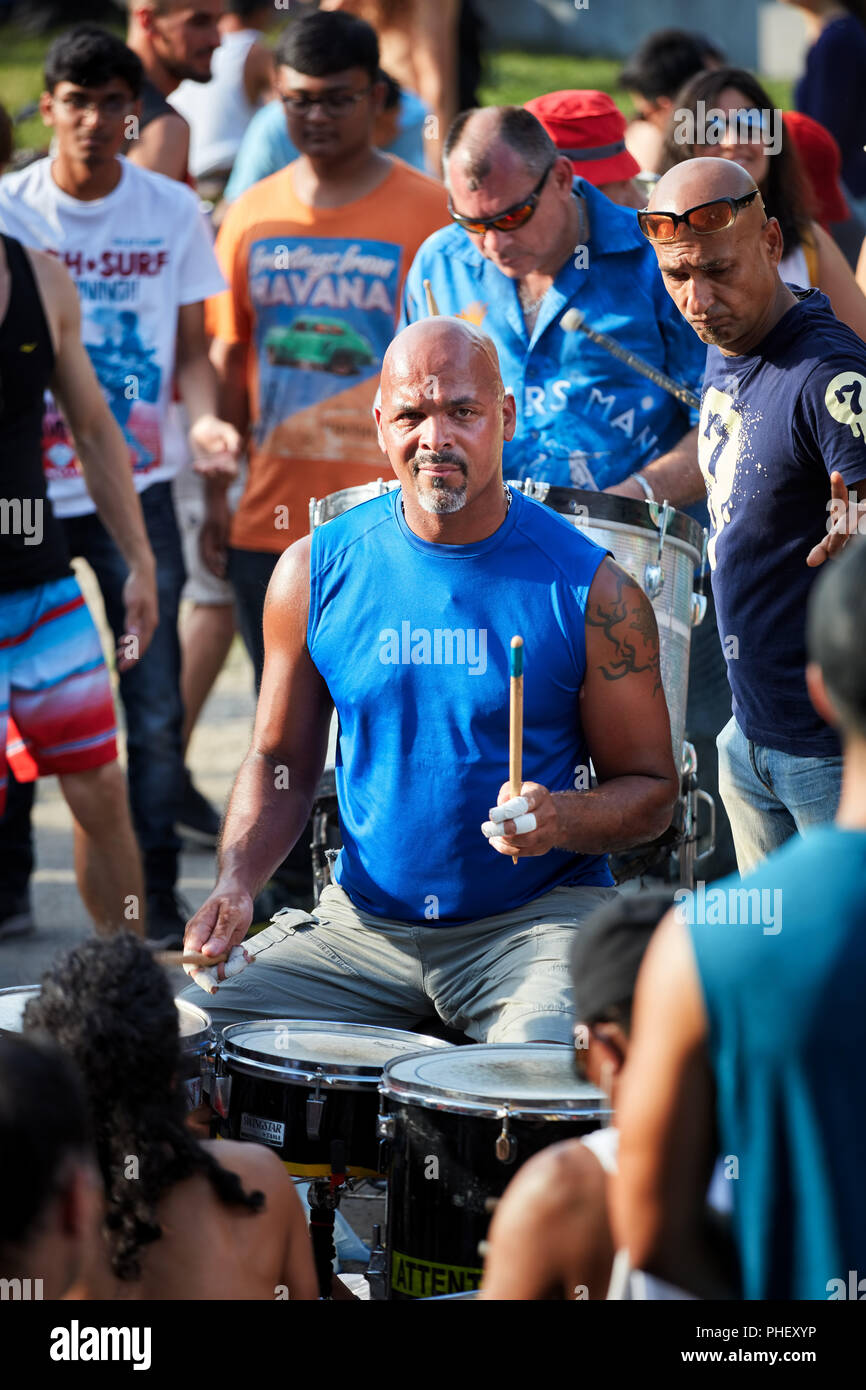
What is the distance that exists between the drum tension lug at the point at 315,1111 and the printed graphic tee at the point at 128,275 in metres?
2.83

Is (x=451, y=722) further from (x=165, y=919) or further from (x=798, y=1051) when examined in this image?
(x=165, y=919)

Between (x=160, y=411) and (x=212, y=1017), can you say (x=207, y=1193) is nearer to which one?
(x=212, y=1017)

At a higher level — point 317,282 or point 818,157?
point 818,157

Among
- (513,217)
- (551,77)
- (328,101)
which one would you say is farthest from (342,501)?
(551,77)

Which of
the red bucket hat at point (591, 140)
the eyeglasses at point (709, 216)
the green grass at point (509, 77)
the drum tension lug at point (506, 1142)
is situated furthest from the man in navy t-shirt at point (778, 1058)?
the green grass at point (509, 77)

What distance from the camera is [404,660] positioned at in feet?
11.9

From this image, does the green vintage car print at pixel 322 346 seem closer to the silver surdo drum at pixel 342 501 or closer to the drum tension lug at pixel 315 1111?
the silver surdo drum at pixel 342 501

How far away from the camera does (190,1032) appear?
3.09m

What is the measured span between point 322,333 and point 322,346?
0.04 meters

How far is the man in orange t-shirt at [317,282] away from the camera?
18.5ft

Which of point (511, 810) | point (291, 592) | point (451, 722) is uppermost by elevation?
point (291, 592)

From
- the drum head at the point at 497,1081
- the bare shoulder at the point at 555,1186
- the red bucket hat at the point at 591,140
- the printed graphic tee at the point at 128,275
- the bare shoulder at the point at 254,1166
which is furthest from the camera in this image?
the printed graphic tee at the point at 128,275
